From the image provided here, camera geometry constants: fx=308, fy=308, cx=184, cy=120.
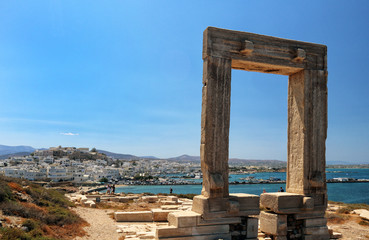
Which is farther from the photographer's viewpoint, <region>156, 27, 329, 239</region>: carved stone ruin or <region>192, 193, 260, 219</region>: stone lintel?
<region>156, 27, 329, 239</region>: carved stone ruin

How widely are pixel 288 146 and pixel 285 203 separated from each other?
184 centimetres

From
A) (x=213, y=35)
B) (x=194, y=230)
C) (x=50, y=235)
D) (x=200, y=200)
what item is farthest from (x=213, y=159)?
(x=50, y=235)

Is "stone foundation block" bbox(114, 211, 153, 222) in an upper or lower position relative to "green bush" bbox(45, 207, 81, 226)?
lower

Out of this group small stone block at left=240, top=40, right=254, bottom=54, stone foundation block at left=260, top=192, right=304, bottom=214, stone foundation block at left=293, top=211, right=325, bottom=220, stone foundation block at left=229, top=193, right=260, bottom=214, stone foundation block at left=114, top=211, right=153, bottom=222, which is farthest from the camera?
stone foundation block at left=114, top=211, right=153, bottom=222

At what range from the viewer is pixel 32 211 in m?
10.7

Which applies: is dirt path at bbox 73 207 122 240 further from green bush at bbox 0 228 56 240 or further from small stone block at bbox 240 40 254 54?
small stone block at bbox 240 40 254 54

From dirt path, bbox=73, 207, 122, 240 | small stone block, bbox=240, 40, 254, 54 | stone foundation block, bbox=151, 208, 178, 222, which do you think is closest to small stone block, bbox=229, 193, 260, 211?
small stone block, bbox=240, 40, 254, 54

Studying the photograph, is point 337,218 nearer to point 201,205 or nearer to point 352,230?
point 352,230

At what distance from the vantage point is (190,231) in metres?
7.30

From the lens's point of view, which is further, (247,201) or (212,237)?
(247,201)

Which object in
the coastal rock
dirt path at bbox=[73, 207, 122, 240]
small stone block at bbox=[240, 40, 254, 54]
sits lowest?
dirt path at bbox=[73, 207, 122, 240]

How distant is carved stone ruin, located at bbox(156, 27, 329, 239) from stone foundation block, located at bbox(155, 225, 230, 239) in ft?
0.07

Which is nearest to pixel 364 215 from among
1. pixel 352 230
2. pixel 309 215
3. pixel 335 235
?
pixel 352 230

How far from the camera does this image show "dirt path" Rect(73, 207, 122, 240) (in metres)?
10.6
